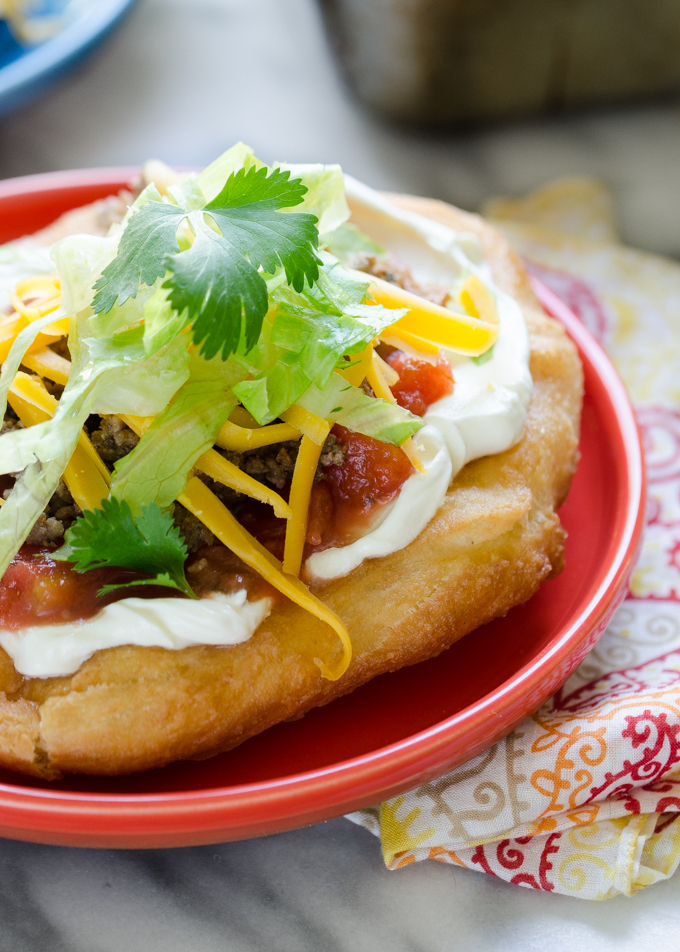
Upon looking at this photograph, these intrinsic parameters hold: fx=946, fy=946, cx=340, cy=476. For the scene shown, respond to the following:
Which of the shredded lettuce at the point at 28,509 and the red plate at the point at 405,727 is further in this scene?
the shredded lettuce at the point at 28,509

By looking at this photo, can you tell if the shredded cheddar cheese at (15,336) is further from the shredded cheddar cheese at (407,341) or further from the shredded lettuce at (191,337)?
the shredded cheddar cheese at (407,341)

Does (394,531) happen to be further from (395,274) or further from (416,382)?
(395,274)

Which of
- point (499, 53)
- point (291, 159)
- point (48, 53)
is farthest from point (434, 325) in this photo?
point (291, 159)

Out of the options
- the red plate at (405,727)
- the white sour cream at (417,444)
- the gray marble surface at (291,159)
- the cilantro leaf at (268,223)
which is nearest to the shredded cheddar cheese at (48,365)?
the white sour cream at (417,444)

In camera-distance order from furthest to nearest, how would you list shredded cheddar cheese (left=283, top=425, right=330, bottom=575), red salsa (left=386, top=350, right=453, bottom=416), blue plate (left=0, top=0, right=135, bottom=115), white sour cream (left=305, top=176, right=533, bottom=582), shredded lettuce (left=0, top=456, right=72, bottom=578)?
blue plate (left=0, top=0, right=135, bottom=115)
red salsa (left=386, top=350, right=453, bottom=416)
white sour cream (left=305, top=176, right=533, bottom=582)
shredded cheddar cheese (left=283, top=425, right=330, bottom=575)
shredded lettuce (left=0, top=456, right=72, bottom=578)

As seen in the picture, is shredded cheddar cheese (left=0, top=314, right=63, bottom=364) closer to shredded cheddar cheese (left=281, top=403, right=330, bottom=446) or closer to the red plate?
shredded cheddar cheese (left=281, top=403, right=330, bottom=446)

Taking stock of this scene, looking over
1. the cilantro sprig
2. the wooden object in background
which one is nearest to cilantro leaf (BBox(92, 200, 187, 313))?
the cilantro sprig
